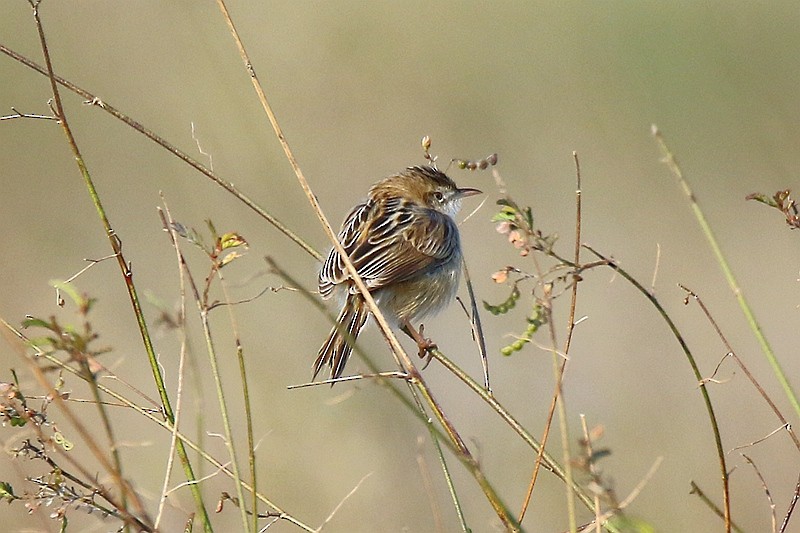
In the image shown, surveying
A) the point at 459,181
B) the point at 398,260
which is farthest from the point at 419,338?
the point at 459,181

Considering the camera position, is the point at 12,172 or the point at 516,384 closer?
the point at 516,384

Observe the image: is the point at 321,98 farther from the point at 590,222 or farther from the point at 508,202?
the point at 508,202

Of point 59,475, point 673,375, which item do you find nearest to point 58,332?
point 59,475

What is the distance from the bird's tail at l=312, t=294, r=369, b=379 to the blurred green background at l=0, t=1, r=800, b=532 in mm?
2484

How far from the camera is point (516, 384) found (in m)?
9.25

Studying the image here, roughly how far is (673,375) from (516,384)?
4.32 feet

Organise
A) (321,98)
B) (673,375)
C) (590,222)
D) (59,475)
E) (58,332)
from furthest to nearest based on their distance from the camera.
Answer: (321,98) → (590,222) → (673,375) → (59,475) → (58,332)

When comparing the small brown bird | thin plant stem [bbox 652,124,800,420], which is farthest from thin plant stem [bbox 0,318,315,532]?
the small brown bird

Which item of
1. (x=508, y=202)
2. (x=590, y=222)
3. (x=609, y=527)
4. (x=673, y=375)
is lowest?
(x=609, y=527)

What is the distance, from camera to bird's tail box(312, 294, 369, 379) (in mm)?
3863

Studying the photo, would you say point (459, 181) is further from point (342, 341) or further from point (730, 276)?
point (730, 276)

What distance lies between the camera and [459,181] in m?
12.2

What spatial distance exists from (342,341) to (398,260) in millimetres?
1016

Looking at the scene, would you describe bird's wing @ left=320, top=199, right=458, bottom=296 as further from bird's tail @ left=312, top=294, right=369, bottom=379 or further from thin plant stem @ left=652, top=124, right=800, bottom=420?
thin plant stem @ left=652, top=124, right=800, bottom=420
